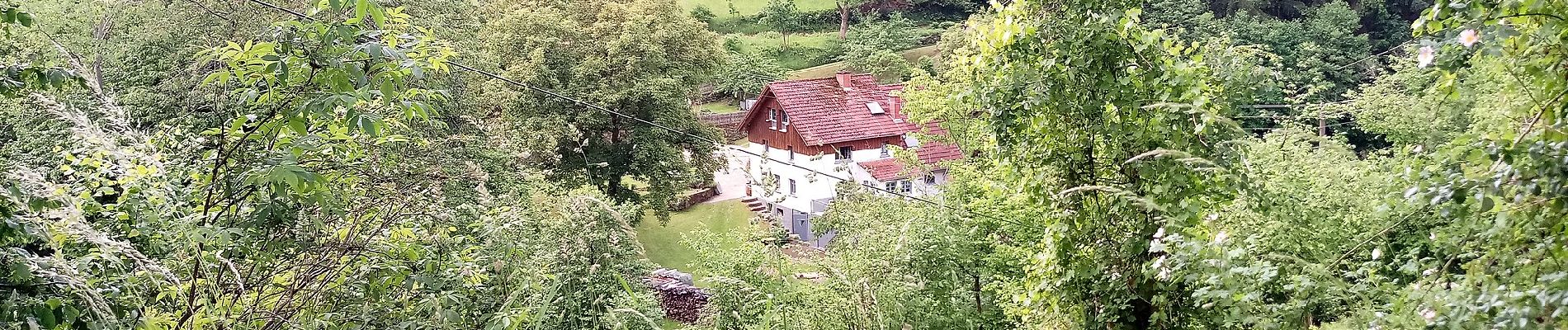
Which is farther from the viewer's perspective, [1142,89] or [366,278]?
[1142,89]

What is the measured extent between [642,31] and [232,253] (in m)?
16.9

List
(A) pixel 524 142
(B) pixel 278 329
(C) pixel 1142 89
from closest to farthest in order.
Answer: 1. (B) pixel 278 329
2. (C) pixel 1142 89
3. (A) pixel 524 142

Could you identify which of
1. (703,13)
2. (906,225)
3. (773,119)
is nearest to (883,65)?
(703,13)

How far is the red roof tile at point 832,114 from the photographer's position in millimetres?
23875

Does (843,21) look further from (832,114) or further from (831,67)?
(832,114)

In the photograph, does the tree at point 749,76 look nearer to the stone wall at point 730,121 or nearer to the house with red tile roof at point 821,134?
the stone wall at point 730,121

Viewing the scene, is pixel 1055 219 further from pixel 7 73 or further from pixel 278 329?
pixel 7 73

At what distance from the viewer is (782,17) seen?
55.8 m

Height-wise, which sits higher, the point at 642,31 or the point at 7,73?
the point at 7,73

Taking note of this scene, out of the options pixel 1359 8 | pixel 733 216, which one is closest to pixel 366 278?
pixel 733 216

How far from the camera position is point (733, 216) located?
27.2 metres

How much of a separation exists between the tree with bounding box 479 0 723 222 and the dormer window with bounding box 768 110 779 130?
415cm

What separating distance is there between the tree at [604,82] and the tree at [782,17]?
34.6 meters

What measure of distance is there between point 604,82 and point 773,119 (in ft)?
21.6
